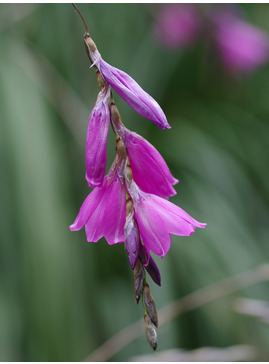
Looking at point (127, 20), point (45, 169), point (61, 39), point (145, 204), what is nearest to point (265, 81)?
point (127, 20)

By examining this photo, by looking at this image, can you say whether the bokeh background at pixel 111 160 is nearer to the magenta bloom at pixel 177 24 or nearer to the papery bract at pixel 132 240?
the magenta bloom at pixel 177 24

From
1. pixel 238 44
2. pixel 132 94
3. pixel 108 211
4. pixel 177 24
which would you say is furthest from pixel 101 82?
pixel 177 24

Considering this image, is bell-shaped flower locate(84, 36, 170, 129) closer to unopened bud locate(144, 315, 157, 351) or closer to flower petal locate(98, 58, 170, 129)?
flower petal locate(98, 58, 170, 129)

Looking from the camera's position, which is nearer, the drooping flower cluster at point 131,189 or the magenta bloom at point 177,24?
the drooping flower cluster at point 131,189

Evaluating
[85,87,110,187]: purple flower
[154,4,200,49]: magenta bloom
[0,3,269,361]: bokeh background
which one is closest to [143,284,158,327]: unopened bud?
[85,87,110,187]: purple flower

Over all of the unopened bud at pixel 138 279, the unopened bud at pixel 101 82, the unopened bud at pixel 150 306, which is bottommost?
the unopened bud at pixel 150 306

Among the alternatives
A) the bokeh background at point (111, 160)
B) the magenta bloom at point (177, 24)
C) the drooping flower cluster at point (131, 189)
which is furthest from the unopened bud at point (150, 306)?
the magenta bloom at point (177, 24)

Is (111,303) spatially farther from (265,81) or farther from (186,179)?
(265,81)
